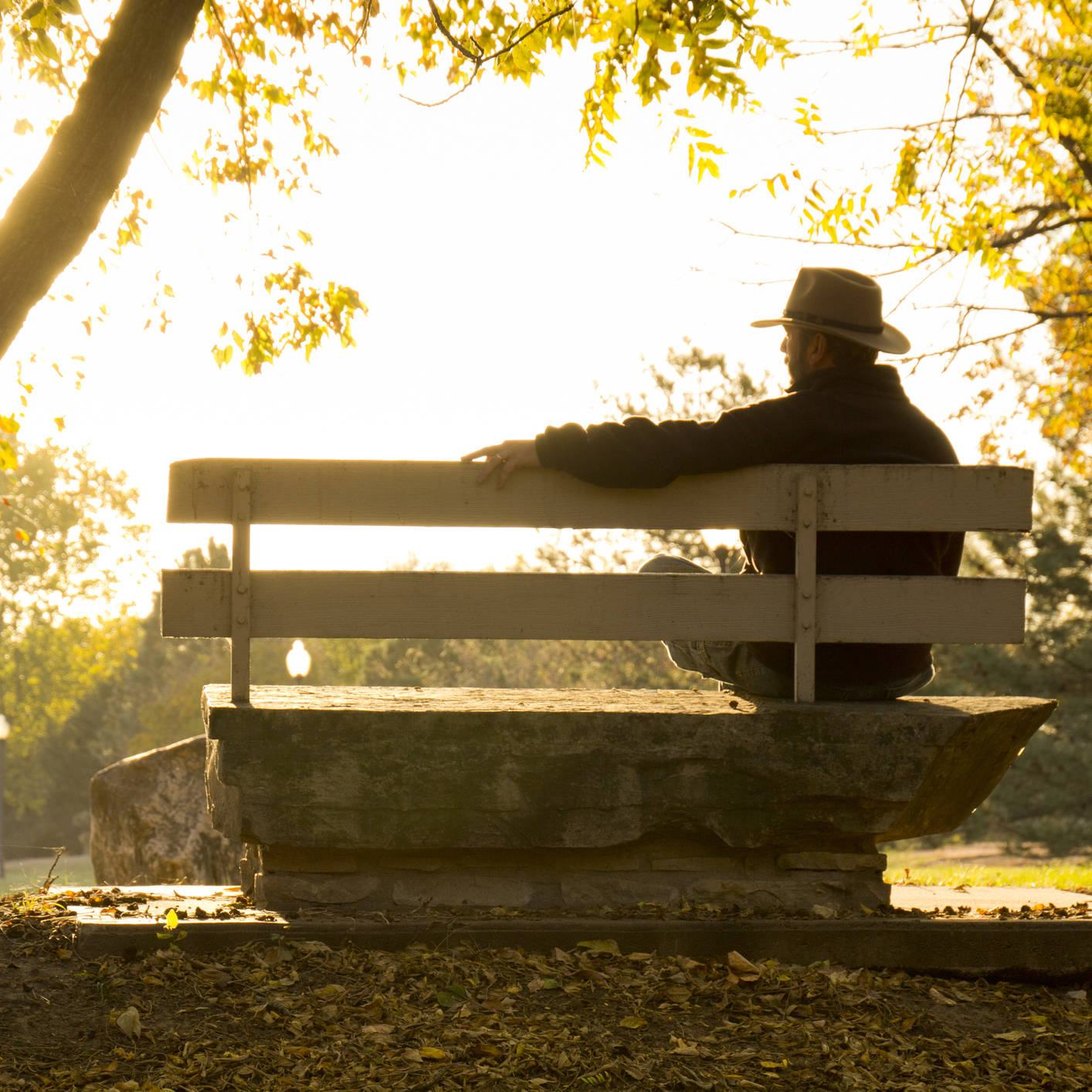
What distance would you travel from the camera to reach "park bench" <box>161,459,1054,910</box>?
359 centimetres

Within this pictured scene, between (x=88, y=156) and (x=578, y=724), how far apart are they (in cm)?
249

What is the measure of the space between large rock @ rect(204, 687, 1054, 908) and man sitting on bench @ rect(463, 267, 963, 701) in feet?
0.87

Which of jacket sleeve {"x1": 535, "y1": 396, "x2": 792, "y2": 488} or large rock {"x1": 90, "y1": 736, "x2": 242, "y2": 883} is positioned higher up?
jacket sleeve {"x1": 535, "y1": 396, "x2": 792, "y2": 488}

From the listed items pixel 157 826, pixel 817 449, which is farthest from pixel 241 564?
pixel 157 826

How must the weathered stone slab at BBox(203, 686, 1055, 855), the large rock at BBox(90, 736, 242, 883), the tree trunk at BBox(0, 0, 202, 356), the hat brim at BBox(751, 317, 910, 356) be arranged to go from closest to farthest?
the weathered stone slab at BBox(203, 686, 1055, 855) → the tree trunk at BBox(0, 0, 202, 356) → the hat brim at BBox(751, 317, 910, 356) → the large rock at BBox(90, 736, 242, 883)

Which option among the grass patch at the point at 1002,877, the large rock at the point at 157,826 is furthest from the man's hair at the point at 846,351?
the large rock at the point at 157,826

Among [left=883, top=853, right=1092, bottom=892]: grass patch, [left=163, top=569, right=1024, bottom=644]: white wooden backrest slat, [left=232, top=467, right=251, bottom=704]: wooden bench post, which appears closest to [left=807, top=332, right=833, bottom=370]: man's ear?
[left=163, top=569, right=1024, bottom=644]: white wooden backrest slat

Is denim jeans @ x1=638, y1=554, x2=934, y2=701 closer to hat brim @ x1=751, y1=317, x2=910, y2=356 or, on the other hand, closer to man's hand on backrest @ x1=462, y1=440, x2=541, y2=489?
man's hand on backrest @ x1=462, y1=440, x2=541, y2=489

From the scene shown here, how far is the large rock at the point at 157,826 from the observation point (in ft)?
21.6

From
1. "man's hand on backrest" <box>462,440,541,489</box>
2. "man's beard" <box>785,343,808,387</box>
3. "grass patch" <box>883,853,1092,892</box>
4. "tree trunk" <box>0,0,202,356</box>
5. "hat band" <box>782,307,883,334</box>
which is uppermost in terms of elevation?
"tree trunk" <box>0,0,202,356</box>

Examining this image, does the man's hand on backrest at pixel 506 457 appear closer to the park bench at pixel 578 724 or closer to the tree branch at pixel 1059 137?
the park bench at pixel 578 724

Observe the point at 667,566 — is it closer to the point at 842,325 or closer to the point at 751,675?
the point at 751,675

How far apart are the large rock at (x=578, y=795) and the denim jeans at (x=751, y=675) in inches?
5.2

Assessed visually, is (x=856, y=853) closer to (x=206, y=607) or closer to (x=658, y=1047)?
(x=658, y=1047)
